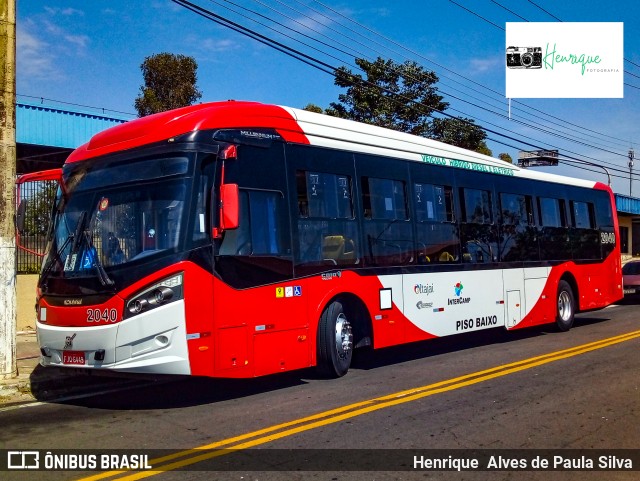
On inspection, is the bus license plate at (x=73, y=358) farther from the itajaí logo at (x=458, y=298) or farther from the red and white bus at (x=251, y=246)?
the itajaí logo at (x=458, y=298)

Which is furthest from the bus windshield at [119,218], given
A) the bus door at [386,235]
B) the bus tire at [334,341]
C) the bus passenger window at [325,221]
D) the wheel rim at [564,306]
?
the wheel rim at [564,306]

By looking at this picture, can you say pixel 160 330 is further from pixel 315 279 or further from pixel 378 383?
pixel 378 383

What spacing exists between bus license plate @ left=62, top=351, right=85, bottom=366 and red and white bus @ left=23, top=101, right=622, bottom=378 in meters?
0.07

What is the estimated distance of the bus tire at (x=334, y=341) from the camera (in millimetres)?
9797

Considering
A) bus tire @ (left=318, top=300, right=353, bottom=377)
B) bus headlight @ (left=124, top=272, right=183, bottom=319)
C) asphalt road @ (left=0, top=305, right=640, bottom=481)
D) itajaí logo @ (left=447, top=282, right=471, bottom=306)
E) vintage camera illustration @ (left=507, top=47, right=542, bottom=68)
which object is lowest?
asphalt road @ (left=0, top=305, right=640, bottom=481)

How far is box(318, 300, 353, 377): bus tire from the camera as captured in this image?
9797 mm

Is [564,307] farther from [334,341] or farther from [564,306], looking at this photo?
[334,341]

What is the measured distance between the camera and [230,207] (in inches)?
317

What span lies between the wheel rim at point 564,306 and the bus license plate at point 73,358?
11.4m

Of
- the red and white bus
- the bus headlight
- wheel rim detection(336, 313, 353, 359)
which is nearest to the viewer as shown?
the bus headlight

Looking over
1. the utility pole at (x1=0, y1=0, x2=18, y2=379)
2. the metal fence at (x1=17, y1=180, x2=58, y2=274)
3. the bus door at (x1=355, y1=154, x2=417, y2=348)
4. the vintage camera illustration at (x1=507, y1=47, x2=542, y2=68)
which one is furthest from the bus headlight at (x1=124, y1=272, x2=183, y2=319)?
the vintage camera illustration at (x1=507, y1=47, x2=542, y2=68)

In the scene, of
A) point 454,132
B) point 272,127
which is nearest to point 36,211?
point 272,127

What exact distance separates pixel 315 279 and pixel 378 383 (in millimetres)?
1688

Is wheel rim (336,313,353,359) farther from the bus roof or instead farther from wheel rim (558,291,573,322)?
wheel rim (558,291,573,322)
